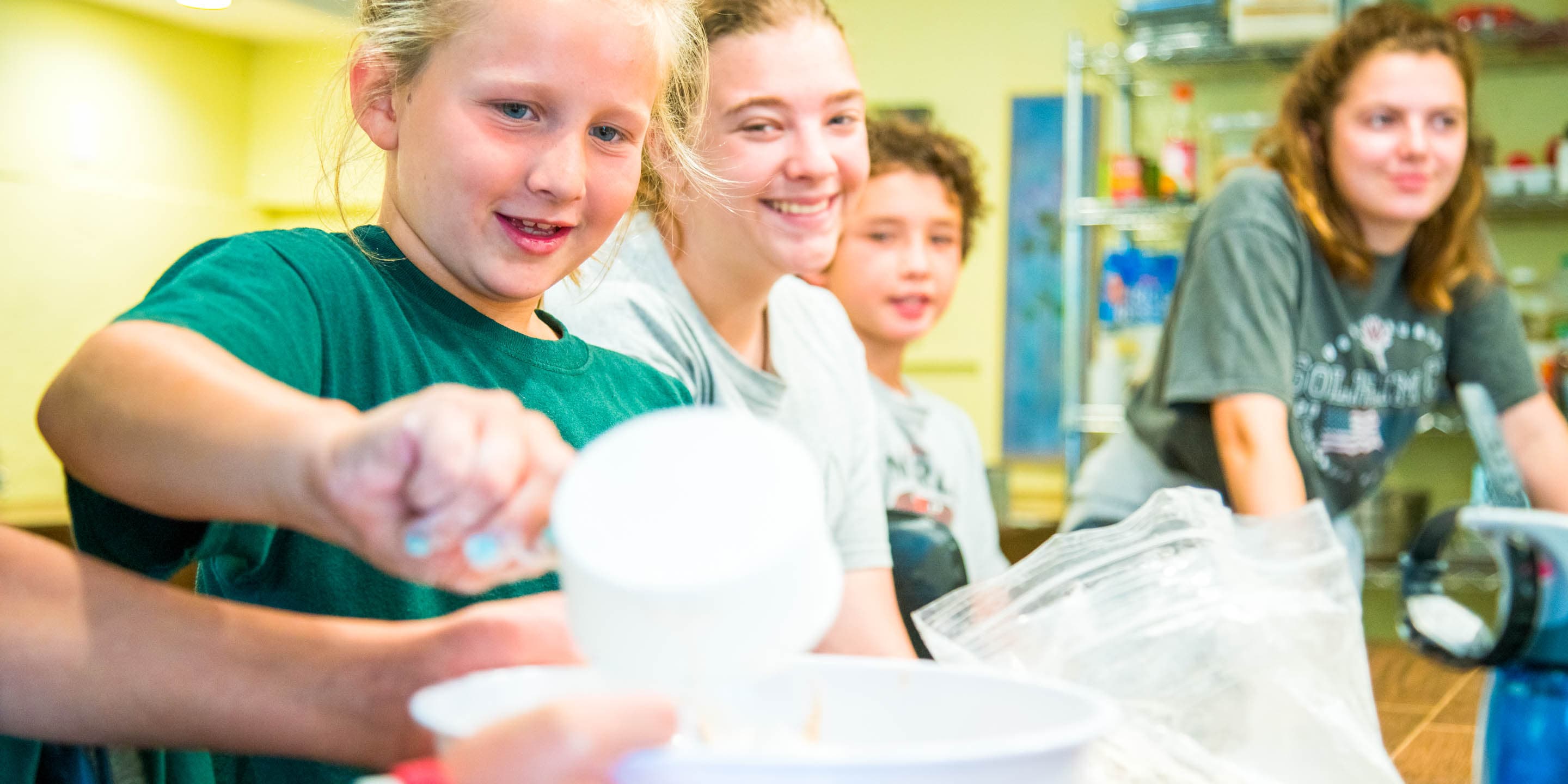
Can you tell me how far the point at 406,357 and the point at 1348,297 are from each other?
1379mm

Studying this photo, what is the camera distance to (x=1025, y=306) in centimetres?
361

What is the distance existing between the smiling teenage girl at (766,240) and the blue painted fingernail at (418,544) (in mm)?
785

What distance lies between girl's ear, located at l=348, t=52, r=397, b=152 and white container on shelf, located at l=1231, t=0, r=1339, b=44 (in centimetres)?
261

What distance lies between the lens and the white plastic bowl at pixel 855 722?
0.33 metres

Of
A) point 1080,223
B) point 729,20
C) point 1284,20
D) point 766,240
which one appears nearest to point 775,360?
point 766,240

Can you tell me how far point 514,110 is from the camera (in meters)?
0.79

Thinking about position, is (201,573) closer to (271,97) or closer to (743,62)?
(743,62)

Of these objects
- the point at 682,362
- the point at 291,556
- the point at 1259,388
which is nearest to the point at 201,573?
the point at 291,556

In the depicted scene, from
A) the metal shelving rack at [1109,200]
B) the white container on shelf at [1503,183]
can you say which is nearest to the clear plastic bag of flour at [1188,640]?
the metal shelving rack at [1109,200]

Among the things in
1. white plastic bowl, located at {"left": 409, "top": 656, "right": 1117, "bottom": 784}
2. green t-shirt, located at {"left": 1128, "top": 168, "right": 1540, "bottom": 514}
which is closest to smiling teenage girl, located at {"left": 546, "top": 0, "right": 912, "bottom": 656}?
green t-shirt, located at {"left": 1128, "top": 168, "right": 1540, "bottom": 514}

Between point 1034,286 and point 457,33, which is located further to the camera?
point 1034,286

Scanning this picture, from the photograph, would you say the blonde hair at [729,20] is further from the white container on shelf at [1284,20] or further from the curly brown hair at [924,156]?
the white container on shelf at [1284,20]

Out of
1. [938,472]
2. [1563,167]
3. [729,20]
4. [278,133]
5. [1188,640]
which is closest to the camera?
[1188,640]

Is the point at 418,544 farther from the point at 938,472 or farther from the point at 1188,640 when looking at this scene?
the point at 938,472
